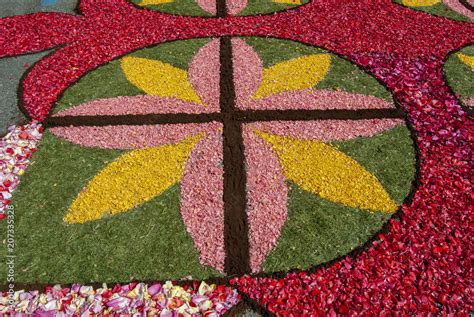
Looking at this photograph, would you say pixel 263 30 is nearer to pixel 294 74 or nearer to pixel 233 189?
pixel 294 74

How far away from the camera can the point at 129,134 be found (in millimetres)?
6266

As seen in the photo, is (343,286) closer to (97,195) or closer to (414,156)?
(414,156)

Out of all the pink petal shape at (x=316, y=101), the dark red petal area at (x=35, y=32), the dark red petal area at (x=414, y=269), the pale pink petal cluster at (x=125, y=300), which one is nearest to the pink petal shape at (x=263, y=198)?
the dark red petal area at (x=414, y=269)

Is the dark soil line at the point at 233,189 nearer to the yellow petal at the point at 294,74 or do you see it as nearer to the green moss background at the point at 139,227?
the green moss background at the point at 139,227

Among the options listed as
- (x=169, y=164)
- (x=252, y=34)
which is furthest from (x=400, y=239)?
(x=252, y=34)

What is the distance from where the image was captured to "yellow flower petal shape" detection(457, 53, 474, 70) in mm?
7852

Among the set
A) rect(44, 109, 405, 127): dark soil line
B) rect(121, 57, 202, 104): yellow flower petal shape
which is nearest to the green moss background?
rect(44, 109, 405, 127): dark soil line

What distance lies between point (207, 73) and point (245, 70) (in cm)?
69

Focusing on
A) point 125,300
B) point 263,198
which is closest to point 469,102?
point 263,198

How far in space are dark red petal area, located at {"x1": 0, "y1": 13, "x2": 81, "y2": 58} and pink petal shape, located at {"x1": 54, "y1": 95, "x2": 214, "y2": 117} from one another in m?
2.50

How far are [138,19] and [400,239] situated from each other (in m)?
7.28

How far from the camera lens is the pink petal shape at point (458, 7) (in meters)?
9.70

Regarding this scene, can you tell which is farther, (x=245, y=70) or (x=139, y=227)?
(x=245, y=70)

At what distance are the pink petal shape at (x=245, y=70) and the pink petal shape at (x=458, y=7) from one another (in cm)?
534
